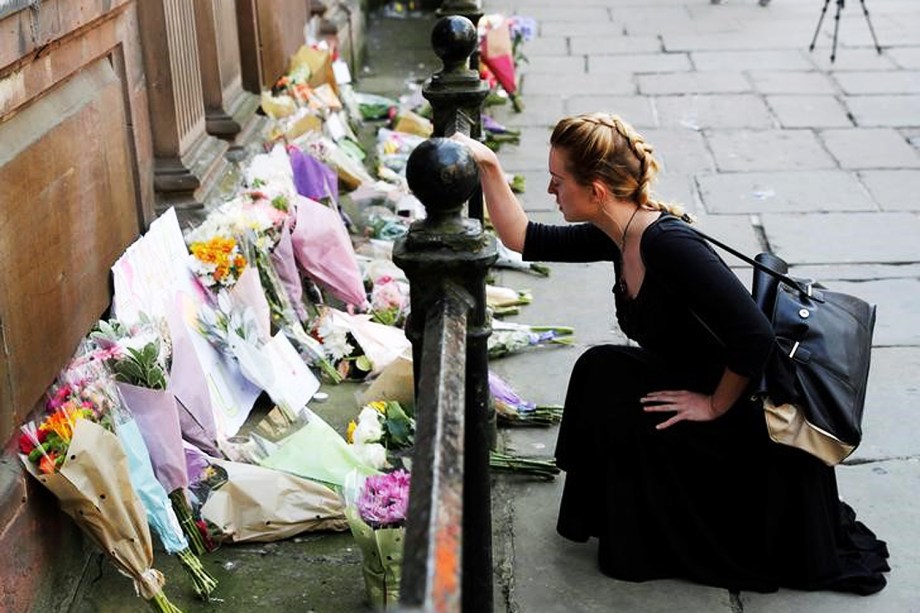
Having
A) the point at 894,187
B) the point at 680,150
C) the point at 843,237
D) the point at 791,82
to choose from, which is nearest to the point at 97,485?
the point at 843,237

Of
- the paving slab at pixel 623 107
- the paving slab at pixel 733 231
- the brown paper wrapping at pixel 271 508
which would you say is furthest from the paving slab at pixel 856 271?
the brown paper wrapping at pixel 271 508

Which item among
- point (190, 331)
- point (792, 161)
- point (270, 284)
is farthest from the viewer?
point (792, 161)

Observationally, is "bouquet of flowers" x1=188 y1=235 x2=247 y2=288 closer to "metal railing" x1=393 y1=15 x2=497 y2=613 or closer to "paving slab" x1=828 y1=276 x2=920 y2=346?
"metal railing" x1=393 y1=15 x2=497 y2=613

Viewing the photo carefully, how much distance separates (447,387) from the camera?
6.26ft

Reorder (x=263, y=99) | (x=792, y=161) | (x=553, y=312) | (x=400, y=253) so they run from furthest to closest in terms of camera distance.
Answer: (x=792, y=161) → (x=263, y=99) → (x=553, y=312) → (x=400, y=253)

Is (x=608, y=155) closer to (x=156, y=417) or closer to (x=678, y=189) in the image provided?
(x=156, y=417)

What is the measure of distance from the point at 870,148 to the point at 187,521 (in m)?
5.32

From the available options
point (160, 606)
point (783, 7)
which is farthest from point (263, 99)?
point (783, 7)

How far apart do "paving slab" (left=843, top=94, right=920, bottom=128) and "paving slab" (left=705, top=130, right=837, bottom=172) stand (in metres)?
0.54

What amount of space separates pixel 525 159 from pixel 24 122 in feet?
15.0

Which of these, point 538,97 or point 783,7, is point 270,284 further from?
point 783,7

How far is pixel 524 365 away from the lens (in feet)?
15.9

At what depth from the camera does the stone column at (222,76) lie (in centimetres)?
571

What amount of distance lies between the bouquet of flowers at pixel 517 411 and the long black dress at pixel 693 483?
0.82 m
